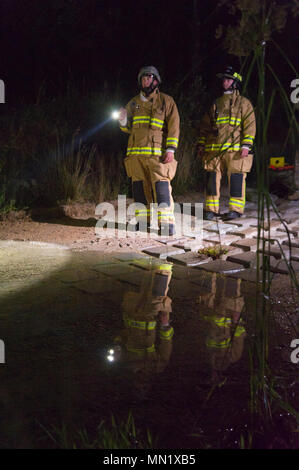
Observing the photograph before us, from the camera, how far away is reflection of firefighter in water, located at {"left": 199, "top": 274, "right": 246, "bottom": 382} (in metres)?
3.01

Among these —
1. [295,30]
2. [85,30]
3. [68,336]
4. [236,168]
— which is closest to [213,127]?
[236,168]

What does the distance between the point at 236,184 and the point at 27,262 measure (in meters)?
3.60

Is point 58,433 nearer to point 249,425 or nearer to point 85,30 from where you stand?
point 249,425

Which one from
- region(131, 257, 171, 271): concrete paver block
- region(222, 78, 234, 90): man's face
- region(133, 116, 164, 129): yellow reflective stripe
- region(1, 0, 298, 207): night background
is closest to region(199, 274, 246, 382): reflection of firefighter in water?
region(131, 257, 171, 271): concrete paver block

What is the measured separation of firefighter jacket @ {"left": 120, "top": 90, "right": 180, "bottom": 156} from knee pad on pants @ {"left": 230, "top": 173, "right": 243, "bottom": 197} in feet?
4.13

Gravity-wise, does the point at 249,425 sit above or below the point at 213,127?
below

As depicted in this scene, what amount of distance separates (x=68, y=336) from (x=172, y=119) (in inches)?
165

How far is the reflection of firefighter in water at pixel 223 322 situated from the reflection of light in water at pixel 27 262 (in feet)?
5.19

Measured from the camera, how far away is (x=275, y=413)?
241cm

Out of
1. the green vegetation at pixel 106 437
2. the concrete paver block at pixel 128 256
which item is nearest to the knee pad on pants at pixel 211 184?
the concrete paver block at pixel 128 256

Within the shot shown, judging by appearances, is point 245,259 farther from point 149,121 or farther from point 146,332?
point 149,121

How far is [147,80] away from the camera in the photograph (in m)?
6.78

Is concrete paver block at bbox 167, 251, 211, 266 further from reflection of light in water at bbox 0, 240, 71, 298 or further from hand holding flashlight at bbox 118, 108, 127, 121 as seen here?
hand holding flashlight at bbox 118, 108, 127, 121

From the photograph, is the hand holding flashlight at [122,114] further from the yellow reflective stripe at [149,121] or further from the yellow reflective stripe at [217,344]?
the yellow reflective stripe at [217,344]
